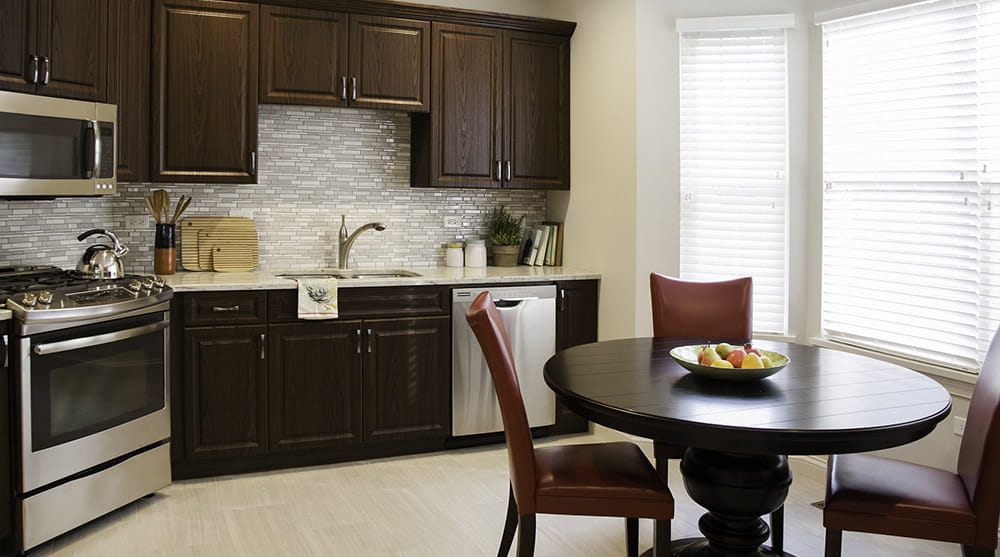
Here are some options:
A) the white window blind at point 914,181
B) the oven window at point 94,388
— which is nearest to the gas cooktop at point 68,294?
the oven window at point 94,388

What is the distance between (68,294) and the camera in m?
3.03

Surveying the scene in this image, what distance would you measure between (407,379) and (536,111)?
67.3 inches

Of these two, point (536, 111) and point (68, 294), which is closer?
point (68, 294)

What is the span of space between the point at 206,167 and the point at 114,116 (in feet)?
1.73

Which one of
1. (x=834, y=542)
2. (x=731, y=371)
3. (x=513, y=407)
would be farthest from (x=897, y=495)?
(x=513, y=407)

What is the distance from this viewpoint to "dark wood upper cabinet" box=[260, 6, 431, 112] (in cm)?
403

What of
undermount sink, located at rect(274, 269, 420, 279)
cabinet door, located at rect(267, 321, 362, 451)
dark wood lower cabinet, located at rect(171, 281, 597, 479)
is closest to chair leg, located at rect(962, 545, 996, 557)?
dark wood lower cabinet, located at rect(171, 281, 597, 479)

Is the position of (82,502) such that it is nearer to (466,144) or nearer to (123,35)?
(123,35)

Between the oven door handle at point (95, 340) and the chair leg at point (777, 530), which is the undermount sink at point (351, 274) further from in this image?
the chair leg at point (777, 530)

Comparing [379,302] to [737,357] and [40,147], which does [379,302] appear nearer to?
[40,147]

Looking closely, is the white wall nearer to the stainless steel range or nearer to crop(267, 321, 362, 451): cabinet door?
crop(267, 321, 362, 451): cabinet door

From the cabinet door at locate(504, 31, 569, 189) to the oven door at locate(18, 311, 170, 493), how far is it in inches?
83.0

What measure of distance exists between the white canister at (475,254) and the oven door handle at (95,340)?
1780 mm

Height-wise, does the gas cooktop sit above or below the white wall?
below
